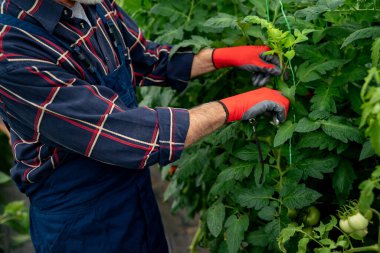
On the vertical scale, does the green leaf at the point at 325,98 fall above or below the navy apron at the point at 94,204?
above

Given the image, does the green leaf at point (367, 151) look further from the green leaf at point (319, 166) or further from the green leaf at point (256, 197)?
the green leaf at point (256, 197)

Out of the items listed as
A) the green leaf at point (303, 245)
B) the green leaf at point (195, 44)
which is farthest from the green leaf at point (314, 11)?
the green leaf at point (303, 245)

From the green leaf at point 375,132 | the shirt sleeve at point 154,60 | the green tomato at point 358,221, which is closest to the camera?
the green leaf at point 375,132

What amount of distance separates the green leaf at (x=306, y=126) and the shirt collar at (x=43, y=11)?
0.84 m

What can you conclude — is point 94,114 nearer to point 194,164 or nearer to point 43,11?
point 43,11

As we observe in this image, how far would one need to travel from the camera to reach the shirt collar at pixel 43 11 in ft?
5.18

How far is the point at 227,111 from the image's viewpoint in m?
1.62

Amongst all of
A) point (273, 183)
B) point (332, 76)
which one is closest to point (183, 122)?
point (273, 183)

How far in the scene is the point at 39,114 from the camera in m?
1.54

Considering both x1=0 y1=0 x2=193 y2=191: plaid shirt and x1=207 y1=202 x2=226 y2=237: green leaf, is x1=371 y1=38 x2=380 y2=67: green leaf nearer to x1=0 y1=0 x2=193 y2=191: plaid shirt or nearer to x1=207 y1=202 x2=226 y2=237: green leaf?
x1=0 y1=0 x2=193 y2=191: plaid shirt

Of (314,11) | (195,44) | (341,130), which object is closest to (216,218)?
(341,130)

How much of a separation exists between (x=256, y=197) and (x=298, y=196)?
15 centimetres

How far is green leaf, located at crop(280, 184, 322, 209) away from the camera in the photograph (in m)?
1.50

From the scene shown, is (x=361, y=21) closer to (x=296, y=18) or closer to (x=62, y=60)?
(x=296, y=18)
